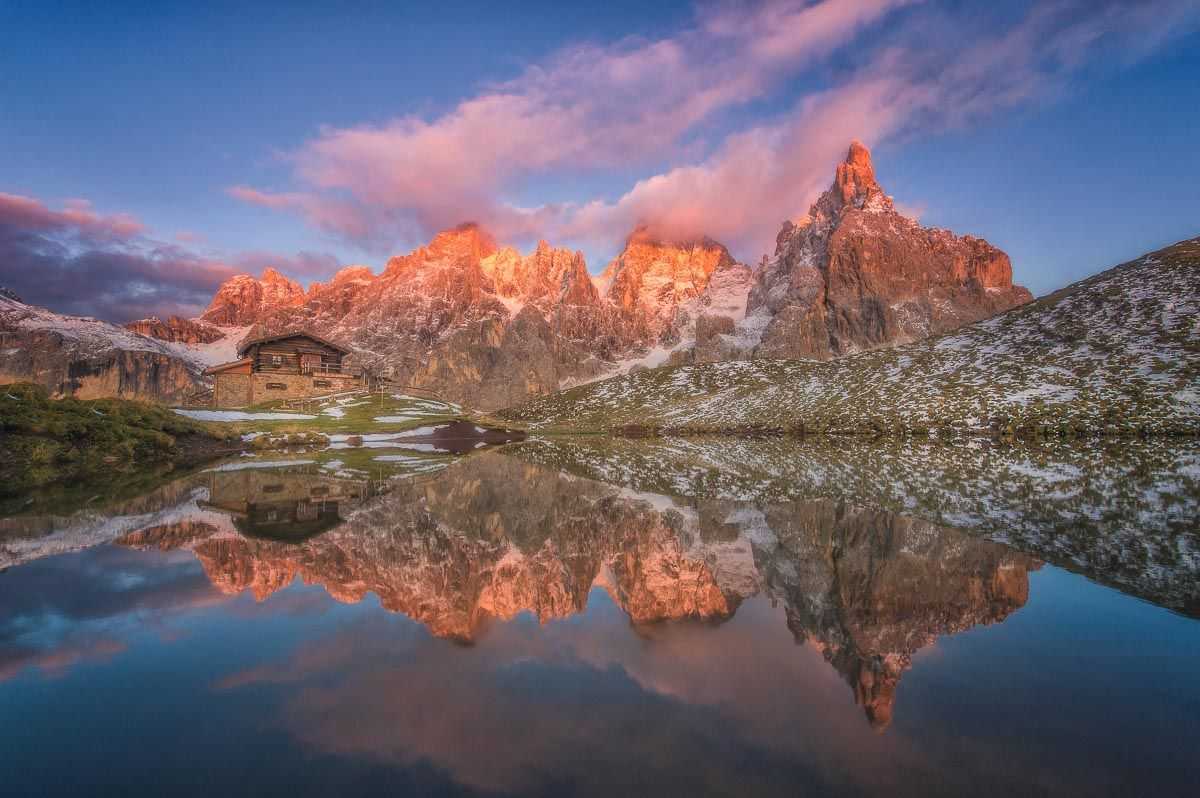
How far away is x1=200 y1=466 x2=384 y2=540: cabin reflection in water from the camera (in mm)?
12914

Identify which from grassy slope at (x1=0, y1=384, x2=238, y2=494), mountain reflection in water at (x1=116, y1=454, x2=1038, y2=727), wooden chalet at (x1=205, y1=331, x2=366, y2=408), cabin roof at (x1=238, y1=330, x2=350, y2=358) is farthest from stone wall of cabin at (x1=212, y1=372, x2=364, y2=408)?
mountain reflection in water at (x1=116, y1=454, x2=1038, y2=727)

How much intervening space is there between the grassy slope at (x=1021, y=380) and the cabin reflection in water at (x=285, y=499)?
5794 cm

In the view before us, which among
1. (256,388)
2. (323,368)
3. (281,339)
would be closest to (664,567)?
(256,388)

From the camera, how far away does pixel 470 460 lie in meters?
34.3

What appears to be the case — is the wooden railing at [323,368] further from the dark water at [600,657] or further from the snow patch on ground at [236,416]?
the dark water at [600,657]

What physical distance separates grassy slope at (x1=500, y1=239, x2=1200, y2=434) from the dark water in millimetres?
52018

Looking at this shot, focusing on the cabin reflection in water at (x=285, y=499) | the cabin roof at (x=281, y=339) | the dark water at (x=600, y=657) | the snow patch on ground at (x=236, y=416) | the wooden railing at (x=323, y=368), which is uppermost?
the cabin roof at (x=281, y=339)

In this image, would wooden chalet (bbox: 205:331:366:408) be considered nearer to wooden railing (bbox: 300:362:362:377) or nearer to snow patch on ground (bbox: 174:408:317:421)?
wooden railing (bbox: 300:362:362:377)

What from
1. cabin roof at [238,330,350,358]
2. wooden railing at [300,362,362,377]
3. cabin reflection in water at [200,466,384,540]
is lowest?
cabin reflection in water at [200,466,384,540]

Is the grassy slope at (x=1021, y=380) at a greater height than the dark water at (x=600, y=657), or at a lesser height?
greater

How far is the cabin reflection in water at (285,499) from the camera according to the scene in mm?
12914

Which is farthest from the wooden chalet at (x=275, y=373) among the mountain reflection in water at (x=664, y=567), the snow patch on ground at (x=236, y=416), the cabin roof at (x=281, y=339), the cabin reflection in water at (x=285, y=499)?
the mountain reflection in water at (x=664, y=567)

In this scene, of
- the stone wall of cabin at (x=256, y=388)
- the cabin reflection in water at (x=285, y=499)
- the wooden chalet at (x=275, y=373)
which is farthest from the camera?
the wooden chalet at (x=275, y=373)

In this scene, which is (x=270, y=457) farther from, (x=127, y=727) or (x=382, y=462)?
(x=127, y=727)
